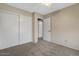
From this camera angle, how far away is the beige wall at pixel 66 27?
10.5 feet

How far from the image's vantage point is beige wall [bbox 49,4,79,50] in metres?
3.19

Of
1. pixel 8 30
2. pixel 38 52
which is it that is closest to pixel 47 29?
pixel 38 52

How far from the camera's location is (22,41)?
4199 mm

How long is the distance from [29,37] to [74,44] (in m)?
2.75

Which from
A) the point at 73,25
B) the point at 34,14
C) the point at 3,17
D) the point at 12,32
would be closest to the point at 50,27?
the point at 34,14

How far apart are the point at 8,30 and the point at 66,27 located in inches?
120

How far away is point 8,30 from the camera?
3432 millimetres

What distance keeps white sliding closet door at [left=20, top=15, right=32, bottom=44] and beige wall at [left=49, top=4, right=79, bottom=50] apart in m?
1.65

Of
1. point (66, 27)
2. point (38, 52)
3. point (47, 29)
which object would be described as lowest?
point (38, 52)

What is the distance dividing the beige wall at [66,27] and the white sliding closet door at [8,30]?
2.47 meters

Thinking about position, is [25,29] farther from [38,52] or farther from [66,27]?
[66,27]

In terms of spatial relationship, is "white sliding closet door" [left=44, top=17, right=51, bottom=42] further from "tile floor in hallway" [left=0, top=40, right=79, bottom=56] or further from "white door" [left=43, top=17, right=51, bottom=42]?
"tile floor in hallway" [left=0, top=40, right=79, bottom=56]

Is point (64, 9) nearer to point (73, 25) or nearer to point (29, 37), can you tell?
point (73, 25)

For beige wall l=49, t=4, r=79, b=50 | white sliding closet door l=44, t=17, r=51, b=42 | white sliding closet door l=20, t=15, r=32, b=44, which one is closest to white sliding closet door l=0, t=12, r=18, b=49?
white sliding closet door l=20, t=15, r=32, b=44
